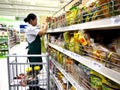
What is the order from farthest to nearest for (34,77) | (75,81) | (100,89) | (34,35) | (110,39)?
1. (34,35)
2. (34,77)
3. (75,81)
4. (110,39)
5. (100,89)

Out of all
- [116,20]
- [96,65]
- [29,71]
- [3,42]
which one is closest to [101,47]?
[96,65]

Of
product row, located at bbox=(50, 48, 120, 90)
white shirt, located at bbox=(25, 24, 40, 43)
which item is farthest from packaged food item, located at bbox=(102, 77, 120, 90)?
white shirt, located at bbox=(25, 24, 40, 43)

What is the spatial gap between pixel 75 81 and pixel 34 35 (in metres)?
1.72

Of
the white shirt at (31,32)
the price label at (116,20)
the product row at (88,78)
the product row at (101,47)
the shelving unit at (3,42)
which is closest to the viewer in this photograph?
the price label at (116,20)

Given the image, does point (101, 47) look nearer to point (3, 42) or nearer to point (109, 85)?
point (109, 85)

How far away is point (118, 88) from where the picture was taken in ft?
3.74

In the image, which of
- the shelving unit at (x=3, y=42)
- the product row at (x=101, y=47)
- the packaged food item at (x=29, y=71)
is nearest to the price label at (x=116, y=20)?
the product row at (x=101, y=47)

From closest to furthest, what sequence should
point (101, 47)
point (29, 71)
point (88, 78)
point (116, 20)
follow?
1. point (116, 20)
2. point (101, 47)
3. point (88, 78)
4. point (29, 71)

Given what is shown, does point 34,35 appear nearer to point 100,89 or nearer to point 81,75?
point 81,75

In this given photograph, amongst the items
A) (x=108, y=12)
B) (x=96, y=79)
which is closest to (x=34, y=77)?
(x=96, y=79)

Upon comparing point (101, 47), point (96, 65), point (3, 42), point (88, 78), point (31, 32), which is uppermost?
point (31, 32)

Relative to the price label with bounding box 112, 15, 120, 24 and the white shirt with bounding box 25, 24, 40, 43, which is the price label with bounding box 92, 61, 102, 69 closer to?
the price label with bounding box 112, 15, 120, 24

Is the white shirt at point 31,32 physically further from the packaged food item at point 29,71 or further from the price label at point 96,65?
the price label at point 96,65

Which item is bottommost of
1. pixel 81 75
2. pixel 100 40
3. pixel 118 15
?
pixel 81 75
